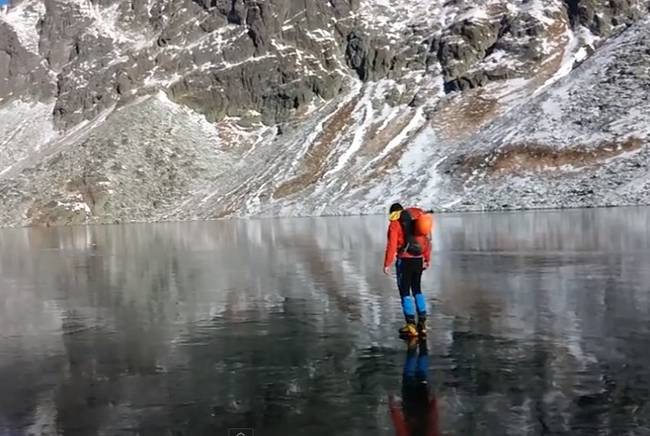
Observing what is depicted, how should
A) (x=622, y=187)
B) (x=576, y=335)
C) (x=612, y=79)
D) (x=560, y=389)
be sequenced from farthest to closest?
1. (x=612, y=79)
2. (x=622, y=187)
3. (x=576, y=335)
4. (x=560, y=389)

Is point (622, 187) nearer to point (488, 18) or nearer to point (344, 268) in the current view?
point (344, 268)

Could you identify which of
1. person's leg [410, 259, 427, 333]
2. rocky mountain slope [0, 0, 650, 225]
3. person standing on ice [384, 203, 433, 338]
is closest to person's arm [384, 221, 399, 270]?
person standing on ice [384, 203, 433, 338]

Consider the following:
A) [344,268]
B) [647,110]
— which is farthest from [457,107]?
[344,268]

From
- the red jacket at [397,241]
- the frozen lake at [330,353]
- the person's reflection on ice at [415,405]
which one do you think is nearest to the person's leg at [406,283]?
the red jacket at [397,241]

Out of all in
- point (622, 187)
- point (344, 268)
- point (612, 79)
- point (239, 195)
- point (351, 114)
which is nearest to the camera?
point (344, 268)

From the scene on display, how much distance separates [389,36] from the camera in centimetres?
16538

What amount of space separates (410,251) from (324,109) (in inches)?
5575

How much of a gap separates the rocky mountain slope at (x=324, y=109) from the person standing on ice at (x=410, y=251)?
236ft

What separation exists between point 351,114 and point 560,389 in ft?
445

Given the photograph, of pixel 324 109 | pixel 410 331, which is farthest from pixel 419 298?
pixel 324 109

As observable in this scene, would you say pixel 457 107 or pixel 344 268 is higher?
pixel 457 107

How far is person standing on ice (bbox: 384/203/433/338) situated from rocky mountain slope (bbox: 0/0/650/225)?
236 ft

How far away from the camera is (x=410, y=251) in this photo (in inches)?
558

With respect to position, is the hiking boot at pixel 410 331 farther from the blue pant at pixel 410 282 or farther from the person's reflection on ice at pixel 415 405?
the person's reflection on ice at pixel 415 405
